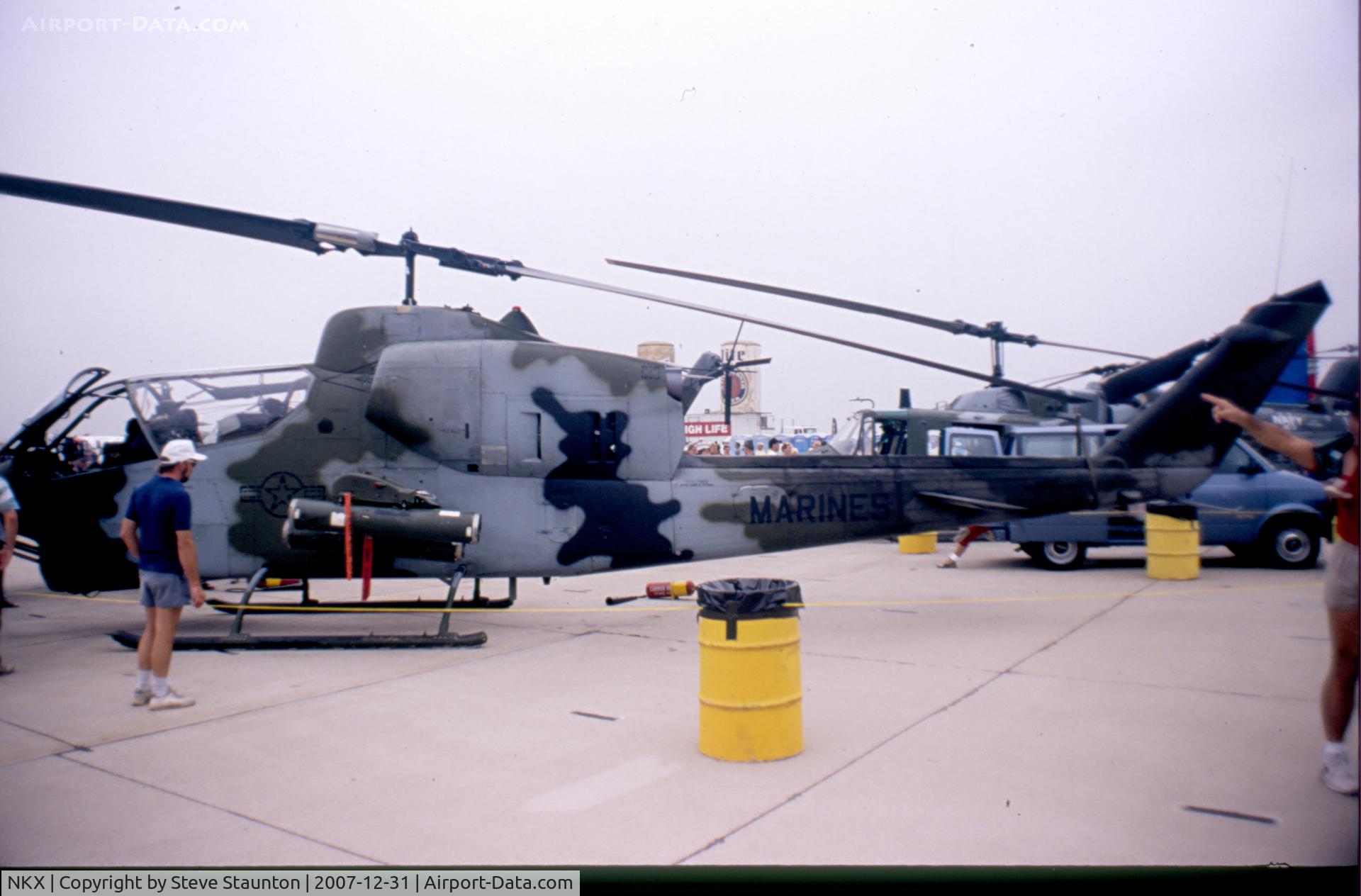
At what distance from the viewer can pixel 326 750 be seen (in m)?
4.14

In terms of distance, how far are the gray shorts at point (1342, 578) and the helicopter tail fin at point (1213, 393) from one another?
1.55 metres

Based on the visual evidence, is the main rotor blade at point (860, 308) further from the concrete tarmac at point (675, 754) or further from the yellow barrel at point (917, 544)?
the yellow barrel at point (917, 544)

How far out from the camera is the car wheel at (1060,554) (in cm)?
1084

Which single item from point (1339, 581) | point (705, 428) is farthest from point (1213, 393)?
point (705, 428)

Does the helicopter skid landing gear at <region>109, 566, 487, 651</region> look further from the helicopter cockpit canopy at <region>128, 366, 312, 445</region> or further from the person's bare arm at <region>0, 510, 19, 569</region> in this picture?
the helicopter cockpit canopy at <region>128, 366, 312, 445</region>

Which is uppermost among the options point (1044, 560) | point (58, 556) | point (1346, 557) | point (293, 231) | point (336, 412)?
point (293, 231)

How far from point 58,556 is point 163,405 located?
5.03 ft

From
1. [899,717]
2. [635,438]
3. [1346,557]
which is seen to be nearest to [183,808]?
[899,717]

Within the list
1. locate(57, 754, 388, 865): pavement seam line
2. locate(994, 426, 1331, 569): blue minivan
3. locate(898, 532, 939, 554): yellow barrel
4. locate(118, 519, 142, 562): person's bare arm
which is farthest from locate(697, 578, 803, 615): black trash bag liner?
locate(898, 532, 939, 554): yellow barrel

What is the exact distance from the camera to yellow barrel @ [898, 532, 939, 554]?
1330 centimetres

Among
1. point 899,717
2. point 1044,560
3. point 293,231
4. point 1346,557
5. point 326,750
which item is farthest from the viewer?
point 1044,560

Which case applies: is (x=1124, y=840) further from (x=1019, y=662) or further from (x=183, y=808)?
(x=183, y=808)

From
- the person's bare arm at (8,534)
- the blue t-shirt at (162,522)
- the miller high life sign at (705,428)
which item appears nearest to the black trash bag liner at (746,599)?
the blue t-shirt at (162,522)

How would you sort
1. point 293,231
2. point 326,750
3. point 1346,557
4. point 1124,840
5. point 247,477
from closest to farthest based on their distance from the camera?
point 1124,840
point 1346,557
point 326,750
point 293,231
point 247,477
